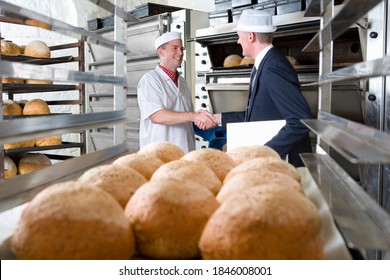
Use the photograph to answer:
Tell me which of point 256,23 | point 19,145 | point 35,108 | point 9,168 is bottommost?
point 9,168

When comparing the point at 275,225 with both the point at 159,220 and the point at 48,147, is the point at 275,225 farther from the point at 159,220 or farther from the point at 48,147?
the point at 48,147

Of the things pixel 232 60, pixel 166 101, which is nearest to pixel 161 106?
pixel 166 101

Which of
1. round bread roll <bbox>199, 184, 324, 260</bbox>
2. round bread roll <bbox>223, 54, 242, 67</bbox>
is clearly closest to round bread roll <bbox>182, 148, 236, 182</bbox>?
round bread roll <bbox>199, 184, 324, 260</bbox>

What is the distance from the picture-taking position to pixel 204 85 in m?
3.24

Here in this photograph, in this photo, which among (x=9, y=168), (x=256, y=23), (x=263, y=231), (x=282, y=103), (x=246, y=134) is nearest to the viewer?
(x=263, y=231)

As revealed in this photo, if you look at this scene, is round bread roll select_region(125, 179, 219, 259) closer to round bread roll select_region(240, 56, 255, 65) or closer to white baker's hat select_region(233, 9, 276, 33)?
white baker's hat select_region(233, 9, 276, 33)

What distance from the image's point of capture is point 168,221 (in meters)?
0.58

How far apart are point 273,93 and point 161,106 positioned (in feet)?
3.00

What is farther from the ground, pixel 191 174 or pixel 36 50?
pixel 36 50

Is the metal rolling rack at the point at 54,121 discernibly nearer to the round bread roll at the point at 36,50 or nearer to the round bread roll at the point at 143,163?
the round bread roll at the point at 143,163

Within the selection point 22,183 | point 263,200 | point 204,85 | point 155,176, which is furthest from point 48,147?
point 263,200

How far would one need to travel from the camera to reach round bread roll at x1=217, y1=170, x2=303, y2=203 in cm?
68

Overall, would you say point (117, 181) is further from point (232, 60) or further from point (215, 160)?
point (232, 60)

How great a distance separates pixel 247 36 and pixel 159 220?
1.92 m
